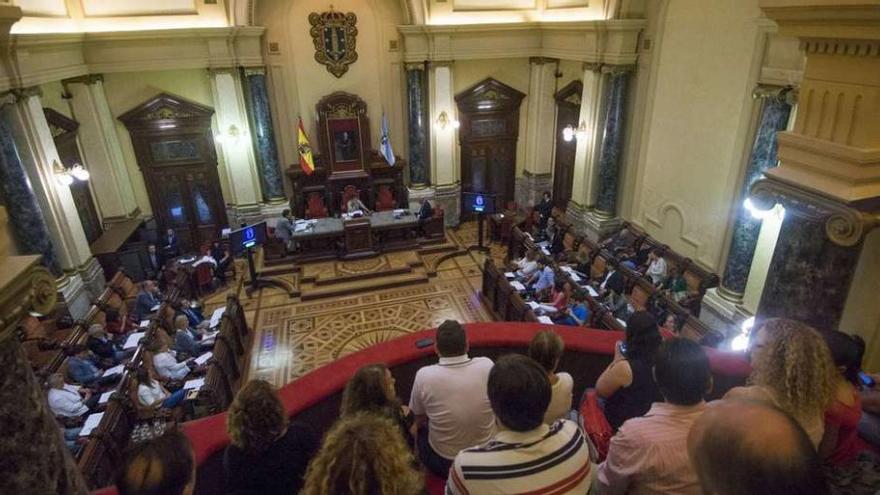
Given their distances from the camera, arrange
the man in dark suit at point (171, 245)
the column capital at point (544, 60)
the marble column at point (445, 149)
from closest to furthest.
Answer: the man in dark suit at point (171, 245), the marble column at point (445, 149), the column capital at point (544, 60)

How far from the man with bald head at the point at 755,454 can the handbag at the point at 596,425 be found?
4.45 ft

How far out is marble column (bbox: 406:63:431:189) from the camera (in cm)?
1084

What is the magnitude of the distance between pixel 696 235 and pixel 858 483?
21.3 ft

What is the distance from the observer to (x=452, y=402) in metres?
2.57

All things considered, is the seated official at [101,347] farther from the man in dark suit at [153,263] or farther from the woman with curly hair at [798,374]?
the woman with curly hair at [798,374]

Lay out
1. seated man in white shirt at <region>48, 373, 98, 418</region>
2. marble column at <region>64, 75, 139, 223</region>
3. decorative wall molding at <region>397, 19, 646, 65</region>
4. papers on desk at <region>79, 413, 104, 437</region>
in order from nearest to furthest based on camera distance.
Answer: papers on desk at <region>79, 413, 104, 437</region> < seated man in white shirt at <region>48, 373, 98, 418</region> < decorative wall molding at <region>397, 19, 646, 65</region> < marble column at <region>64, 75, 139, 223</region>

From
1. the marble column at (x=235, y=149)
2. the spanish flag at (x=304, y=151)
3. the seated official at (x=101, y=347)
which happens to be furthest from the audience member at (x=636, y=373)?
the marble column at (x=235, y=149)

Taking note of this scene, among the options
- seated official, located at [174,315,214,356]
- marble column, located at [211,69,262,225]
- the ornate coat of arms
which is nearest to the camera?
seated official, located at [174,315,214,356]

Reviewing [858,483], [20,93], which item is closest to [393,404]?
[858,483]

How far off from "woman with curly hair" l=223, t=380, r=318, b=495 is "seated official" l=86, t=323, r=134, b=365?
5.29 m

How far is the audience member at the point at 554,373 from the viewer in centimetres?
248

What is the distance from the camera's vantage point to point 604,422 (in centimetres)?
270

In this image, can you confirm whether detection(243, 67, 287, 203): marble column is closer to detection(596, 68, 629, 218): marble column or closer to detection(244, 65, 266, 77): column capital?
detection(244, 65, 266, 77): column capital

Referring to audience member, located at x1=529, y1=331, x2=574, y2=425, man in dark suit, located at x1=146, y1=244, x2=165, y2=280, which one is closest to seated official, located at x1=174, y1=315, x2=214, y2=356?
man in dark suit, located at x1=146, y1=244, x2=165, y2=280
